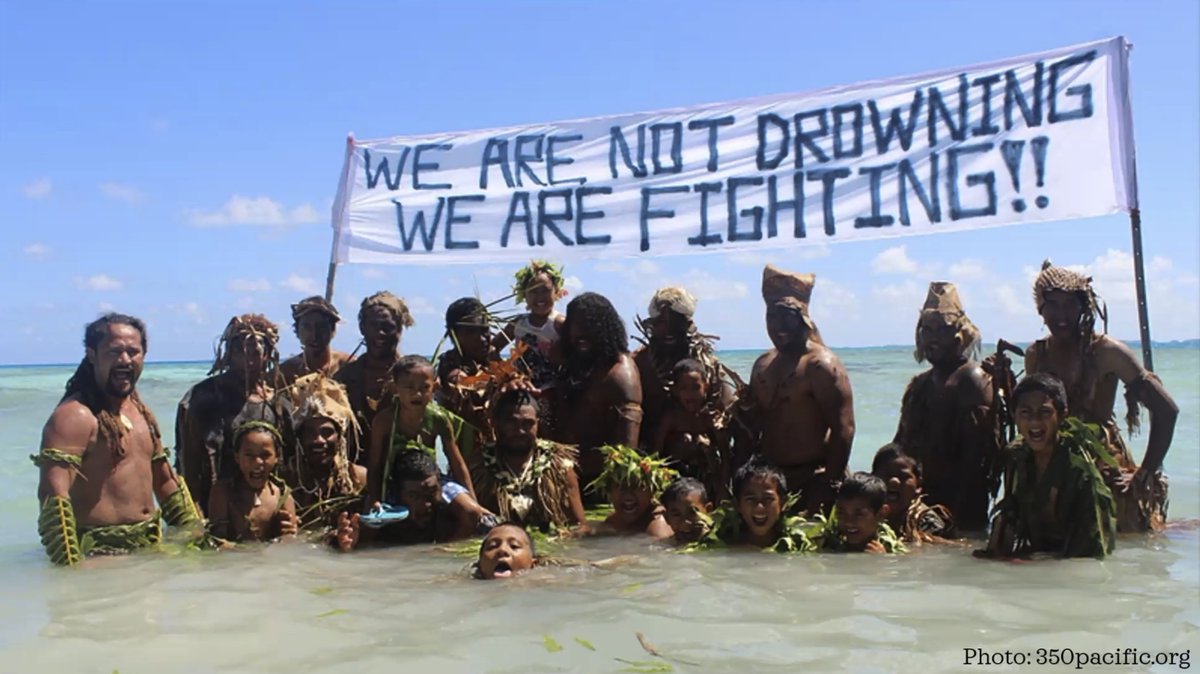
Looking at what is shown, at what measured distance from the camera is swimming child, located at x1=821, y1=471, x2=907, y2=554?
5613 mm

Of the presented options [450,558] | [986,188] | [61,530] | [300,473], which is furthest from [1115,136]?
[61,530]

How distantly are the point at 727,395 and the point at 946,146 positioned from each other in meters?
2.34

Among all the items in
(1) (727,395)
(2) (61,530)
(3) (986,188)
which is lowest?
(2) (61,530)

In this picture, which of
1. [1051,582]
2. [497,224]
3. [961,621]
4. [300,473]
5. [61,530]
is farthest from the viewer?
[497,224]

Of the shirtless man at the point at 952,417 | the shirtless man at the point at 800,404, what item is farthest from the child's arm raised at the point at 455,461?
the shirtless man at the point at 952,417

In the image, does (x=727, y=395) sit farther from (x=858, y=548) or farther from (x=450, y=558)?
(x=450, y=558)

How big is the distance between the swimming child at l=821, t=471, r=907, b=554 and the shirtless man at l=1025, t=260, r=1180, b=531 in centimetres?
131

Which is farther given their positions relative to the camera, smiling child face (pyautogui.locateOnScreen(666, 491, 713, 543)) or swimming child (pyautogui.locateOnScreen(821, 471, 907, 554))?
smiling child face (pyautogui.locateOnScreen(666, 491, 713, 543))

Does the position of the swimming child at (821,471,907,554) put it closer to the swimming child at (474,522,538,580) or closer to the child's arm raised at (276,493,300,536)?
the swimming child at (474,522,538,580)

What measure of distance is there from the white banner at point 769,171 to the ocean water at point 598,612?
252 centimetres

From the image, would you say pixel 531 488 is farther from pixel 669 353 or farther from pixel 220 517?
pixel 220 517

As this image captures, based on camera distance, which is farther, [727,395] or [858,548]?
[727,395]

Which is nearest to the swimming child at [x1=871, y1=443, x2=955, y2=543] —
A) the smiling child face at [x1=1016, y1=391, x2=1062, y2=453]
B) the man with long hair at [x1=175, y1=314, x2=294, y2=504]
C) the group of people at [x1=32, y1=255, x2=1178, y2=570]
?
the group of people at [x1=32, y1=255, x2=1178, y2=570]

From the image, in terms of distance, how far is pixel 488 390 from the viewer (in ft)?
21.3
